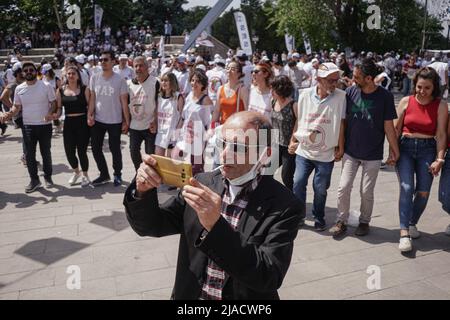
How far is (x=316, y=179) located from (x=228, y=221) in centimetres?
290

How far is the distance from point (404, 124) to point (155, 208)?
10.8 feet

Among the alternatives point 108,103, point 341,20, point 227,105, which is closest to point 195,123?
point 227,105

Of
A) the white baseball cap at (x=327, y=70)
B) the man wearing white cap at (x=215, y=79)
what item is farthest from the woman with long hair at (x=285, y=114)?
the man wearing white cap at (x=215, y=79)

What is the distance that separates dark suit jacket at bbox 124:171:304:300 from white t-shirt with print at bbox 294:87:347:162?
8.58 ft

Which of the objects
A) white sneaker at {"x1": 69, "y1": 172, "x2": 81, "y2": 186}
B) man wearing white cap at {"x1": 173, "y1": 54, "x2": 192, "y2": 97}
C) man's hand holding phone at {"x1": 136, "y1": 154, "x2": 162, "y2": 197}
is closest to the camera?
man's hand holding phone at {"x1": 136, "y1": 154, "x2": 162, "y2": 197}

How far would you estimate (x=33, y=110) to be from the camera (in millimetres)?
6020

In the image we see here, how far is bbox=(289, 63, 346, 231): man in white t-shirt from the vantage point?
4.35 meters

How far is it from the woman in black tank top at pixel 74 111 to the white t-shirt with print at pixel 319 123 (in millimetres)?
3250

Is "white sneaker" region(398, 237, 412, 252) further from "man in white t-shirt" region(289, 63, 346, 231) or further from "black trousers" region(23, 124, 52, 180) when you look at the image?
"black trousers" region(23, 124, 52, 180)

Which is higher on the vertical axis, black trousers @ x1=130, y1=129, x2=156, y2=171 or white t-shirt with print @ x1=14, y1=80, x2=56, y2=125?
white t-shirt with print @ x1=14, y1=80, x2=56, y2=125

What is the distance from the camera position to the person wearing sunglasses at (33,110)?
19.7 ft

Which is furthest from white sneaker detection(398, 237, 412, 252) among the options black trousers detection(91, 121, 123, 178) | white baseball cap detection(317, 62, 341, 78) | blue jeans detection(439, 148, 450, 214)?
black trousers detection(91, 121, 123, 178)

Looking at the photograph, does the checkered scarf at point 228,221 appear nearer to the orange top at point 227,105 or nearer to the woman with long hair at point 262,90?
the woman with long hair at point 262,90
